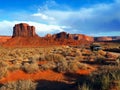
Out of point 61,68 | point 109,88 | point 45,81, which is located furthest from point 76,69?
point 109,88

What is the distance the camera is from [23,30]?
424 feet

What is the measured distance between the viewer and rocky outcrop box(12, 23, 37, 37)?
413 feet

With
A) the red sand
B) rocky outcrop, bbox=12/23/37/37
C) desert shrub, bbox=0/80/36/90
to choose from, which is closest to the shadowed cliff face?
rocky outcrop, bbox=12/23/37/37

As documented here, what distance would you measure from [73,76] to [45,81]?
2.53 metres

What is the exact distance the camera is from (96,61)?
2456 cm

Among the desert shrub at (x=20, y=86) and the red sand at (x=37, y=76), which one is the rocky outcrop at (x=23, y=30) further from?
the desert shrub at (x=20, y=86)

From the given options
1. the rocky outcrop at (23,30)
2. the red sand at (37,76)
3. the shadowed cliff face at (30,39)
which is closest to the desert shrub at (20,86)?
the red sand at (37,76)

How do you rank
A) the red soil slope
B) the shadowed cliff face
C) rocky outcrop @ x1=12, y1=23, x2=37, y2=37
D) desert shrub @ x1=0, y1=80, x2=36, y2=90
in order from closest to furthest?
1. desert shrub @ x1=0, y1=80, x2=36, y2=90
2. the red soil slope
3. the shadowed cliff face
4. rocky outcrop @ x1=12, y1=23, x2=37, y2=37

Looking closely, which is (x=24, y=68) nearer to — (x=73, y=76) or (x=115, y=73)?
(x=73, y=76)

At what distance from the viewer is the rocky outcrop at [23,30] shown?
12588cm

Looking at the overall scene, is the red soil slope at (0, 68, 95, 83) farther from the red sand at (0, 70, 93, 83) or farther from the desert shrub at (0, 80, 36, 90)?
the desert shrub at (0, 80, 36, 90)

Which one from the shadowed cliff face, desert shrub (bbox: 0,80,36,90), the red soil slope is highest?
the shadowed cliff face

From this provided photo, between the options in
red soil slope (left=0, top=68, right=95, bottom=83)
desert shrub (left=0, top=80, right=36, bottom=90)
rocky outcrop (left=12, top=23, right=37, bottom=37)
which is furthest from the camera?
rocky outcrop (left=12, top=23, right=37, bottom=37)

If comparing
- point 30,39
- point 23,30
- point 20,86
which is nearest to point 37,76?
point 20,86
